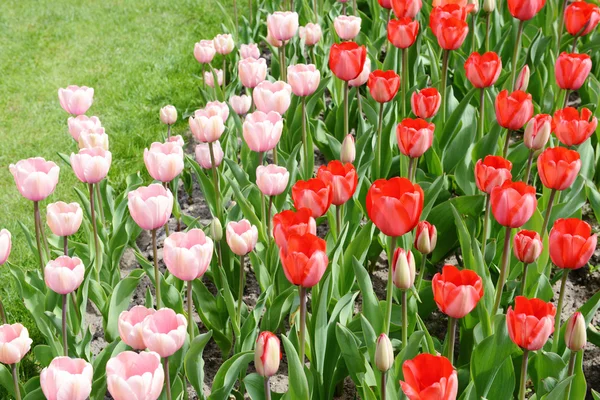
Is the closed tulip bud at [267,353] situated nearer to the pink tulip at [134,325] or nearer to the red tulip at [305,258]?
the red tulip at [305,258]

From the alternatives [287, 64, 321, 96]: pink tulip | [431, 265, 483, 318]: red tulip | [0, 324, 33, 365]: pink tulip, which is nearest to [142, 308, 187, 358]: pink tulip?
[0, 324, 33, 365]: pink tulip

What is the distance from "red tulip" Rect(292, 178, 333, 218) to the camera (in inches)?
Result: 80.1

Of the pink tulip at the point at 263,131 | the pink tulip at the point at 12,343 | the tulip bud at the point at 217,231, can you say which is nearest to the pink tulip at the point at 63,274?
the pink tulip at the point at 12,343

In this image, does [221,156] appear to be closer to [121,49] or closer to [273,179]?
[273,179]

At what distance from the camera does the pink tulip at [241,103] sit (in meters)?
3.26

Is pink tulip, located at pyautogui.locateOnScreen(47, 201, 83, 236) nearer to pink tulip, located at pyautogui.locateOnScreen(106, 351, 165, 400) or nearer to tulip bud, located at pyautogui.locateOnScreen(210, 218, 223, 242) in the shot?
tulip bud, located at pyautogui.locateOnScreen(210, 218, 223, 242)

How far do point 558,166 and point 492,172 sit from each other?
172 millimetres

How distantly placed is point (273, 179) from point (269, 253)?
0.94ft

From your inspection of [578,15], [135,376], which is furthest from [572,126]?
[135,376]

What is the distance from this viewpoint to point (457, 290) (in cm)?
173

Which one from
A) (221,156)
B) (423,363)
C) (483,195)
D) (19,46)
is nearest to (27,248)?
(221,156)

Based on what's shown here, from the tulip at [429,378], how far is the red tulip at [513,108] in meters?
1.20

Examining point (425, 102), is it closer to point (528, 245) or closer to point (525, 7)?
point (525, 7)

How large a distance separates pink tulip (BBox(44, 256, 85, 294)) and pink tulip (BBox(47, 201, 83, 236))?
225 mm
